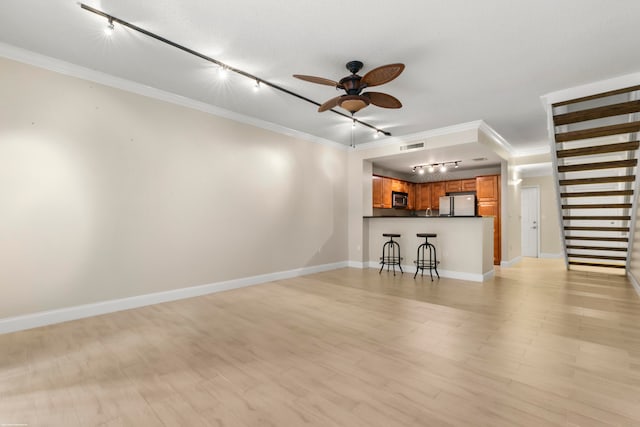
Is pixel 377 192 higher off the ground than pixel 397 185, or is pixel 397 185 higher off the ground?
pixel 397 185

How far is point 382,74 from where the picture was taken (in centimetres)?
288

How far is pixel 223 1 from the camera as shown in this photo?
2.37 metres

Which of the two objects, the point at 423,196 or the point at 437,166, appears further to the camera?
the point at 423,196

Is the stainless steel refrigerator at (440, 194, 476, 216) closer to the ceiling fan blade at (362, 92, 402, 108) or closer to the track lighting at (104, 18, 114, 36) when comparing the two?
the ceiling fan blade at (362, 92, 402, 108)

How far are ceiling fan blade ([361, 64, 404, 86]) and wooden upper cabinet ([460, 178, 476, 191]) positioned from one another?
613cm

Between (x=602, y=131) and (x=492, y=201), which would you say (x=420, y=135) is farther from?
(x=492, y=201)

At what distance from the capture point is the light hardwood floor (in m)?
1.72

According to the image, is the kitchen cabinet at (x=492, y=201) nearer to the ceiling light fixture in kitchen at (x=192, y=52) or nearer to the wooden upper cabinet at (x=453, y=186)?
the wooden upper cabinet at (x=453, y=186)

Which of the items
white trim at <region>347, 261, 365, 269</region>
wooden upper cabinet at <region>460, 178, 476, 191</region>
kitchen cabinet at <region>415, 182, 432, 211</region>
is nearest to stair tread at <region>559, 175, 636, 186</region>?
wooden upper cabinet at <region>460, 178, 476, 191</region>

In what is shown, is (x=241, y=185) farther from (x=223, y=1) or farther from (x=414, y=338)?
(x=414, y=338)

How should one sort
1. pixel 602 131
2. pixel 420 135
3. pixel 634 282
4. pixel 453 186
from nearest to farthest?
1. pixel 602 131
2. pixel 634 282
3. pixel 420 135
4. pixel 453 186

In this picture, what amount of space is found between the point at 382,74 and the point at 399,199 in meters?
5.89

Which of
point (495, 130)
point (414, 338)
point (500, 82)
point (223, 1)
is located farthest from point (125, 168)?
point (495, 130)

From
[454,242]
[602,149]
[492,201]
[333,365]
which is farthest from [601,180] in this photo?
[333,365]
